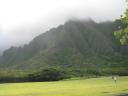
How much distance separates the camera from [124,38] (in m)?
28.6

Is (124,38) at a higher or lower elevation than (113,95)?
higher

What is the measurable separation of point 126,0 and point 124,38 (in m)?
3.26

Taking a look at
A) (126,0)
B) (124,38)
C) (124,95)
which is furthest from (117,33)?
(124,95)

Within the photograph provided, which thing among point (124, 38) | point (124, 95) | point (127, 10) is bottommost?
point (124, 95)

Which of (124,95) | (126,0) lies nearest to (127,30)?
(126,0)

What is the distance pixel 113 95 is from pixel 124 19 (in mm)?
23564

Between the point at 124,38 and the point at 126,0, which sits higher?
the point at 126,0

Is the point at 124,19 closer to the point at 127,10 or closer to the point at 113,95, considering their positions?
the point at 127,10

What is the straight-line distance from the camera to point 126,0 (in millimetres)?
29047

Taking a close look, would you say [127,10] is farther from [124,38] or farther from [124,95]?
[124,95]

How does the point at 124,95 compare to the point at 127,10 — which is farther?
the point at 124,95

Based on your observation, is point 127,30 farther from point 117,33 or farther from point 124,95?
point 124,95

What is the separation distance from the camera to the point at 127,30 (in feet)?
92.6

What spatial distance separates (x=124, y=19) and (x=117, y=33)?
133 cm
